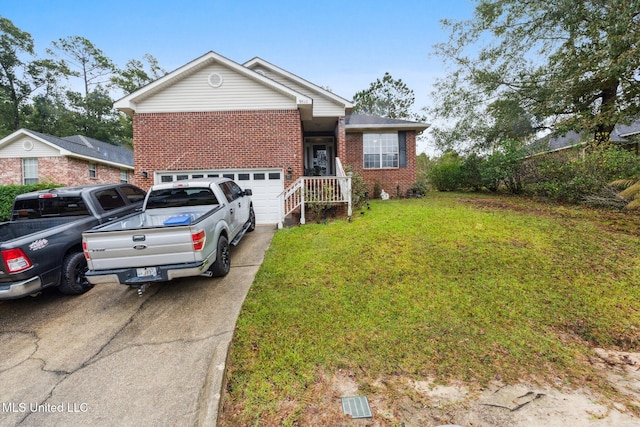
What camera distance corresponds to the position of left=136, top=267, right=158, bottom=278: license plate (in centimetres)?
371

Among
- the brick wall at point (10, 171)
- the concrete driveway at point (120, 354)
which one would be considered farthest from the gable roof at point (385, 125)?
the brick wall at point (10, 171)

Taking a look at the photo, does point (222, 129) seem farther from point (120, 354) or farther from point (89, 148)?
point (89, 148)

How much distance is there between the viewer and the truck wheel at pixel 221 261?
15.3ft

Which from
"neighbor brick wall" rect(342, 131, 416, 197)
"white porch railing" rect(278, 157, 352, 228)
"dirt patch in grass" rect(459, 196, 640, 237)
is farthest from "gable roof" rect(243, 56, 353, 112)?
"dirt patch in grass" rect(459, 196, 640, 237)

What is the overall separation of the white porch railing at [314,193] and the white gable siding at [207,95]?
3.13 metres

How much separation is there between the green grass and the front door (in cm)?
909

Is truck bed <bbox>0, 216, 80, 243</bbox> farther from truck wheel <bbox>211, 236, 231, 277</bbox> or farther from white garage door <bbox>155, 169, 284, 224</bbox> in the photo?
white garage door <bbox>155, 169, 284, 224</bbox>

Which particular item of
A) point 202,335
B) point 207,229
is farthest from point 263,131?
point 202,335

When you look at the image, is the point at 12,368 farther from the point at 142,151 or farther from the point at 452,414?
the point at 142,151

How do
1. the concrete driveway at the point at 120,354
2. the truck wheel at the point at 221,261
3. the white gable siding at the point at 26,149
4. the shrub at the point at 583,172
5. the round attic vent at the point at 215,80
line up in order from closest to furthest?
the concrete driveway at the point at 120,354 → the truck wheel at the point at 221,261 → the shrub at the point at 583,172 → the round attic vent at the point at 215,80 → the white gable siding at the point at 26,149

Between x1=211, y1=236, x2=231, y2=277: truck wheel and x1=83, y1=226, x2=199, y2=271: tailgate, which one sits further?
x1=211, y1=236, x2=231, y2=277: truck wheel

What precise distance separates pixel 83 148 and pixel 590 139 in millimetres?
27660

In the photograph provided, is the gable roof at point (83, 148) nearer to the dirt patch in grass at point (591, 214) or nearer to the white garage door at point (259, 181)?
the white garage door at point (259, 181)

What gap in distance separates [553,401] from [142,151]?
38.2 feet
